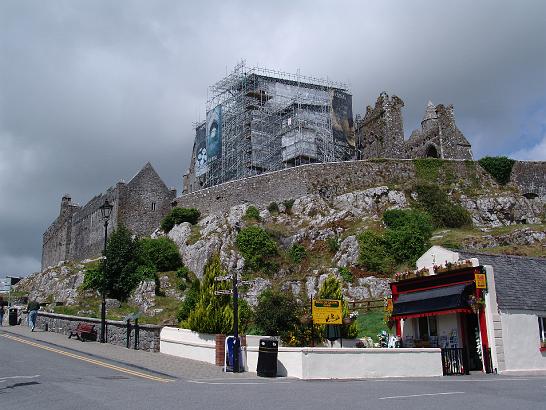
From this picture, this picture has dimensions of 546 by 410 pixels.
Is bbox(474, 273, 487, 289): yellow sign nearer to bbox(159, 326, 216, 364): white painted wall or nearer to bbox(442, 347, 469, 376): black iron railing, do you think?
bbox(442, 347, 469, 376): black iron railing

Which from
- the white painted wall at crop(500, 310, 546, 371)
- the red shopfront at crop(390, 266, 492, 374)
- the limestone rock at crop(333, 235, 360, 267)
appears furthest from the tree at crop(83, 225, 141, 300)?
the white painted wall at crop(500, 310, 546, 371)

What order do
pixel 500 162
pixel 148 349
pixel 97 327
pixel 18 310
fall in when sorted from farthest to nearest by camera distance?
pixel 500 162, pixel 18 310, pixel 97 327, pixel 148 349

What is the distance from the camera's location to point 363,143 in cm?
6606

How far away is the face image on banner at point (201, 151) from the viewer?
6831 cm

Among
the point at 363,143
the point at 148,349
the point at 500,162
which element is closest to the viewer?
the point at 148,349

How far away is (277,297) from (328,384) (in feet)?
25.8

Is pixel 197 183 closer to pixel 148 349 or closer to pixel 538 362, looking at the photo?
pixel 148 349

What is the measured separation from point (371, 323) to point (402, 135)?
37.5 metres

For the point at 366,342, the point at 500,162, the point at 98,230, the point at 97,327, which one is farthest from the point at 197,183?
the point at 366,342

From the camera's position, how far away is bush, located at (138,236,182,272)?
45.7m

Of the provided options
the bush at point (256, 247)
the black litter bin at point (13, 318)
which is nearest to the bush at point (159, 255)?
the bush at point (256, 247)

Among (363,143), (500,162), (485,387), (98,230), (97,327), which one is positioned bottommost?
(485,387)

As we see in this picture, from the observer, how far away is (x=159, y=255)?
46.3 meters

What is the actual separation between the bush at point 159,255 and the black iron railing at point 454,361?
30.1 m
